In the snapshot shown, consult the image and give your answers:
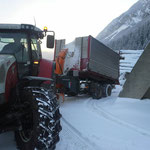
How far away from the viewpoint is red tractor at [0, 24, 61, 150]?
269 cm

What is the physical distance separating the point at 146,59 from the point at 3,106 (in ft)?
20.4

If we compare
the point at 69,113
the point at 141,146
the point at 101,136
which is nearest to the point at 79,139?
the point at 101,136

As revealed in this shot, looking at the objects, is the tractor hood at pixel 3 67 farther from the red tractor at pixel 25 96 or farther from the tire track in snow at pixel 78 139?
the tire track in snow at pixel 78 139

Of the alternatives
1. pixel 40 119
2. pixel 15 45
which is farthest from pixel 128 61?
pixel 40 119

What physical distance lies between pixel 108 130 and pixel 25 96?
2.38 metres

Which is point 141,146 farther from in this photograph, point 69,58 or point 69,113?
point 69,58

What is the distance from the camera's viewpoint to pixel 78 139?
3.86 metres

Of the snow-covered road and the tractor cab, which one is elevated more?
the tractor cab

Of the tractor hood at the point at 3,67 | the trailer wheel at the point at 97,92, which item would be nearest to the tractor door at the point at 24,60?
the tractor hood at the point at 3,67

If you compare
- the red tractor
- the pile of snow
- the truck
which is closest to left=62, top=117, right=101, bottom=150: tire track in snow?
the red tractor

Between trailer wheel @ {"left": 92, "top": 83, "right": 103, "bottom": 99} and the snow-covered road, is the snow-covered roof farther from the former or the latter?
trailer wheel @ {"left": 92, "top": 83, "right": 103, "bottom": 99}

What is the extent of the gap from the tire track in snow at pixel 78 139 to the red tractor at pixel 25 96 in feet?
2.77

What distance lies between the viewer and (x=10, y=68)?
315 centimetres

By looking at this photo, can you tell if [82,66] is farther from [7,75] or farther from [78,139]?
[7,75]
